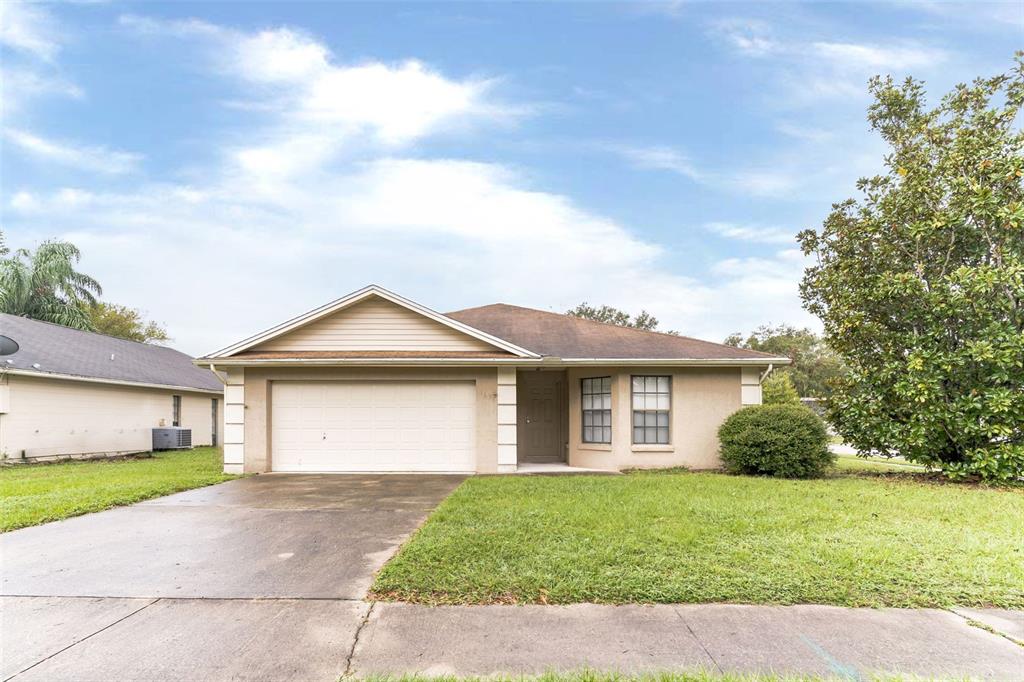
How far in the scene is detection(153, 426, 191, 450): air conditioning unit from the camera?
18.3m

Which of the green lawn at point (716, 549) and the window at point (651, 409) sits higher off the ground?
the window at point (651, 409)

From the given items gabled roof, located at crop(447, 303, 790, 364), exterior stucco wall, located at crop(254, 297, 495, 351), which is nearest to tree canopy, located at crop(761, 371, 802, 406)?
gabled roof, located at crop(447, 303, 790, 364)

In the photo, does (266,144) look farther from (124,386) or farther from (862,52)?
(862,52)

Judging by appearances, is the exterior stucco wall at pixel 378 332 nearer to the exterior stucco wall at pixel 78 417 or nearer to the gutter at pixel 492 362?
the gutter at pixel 492 362

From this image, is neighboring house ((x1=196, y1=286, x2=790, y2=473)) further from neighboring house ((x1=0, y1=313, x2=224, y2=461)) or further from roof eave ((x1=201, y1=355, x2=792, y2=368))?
neighboring house ((x1=0, y1=313, x2=224, y2=461))

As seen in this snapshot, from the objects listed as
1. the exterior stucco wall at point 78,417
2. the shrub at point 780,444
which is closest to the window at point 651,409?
the shrub at point 780,444

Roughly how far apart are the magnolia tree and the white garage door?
8584 millimetres

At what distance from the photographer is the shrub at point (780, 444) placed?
1049cm

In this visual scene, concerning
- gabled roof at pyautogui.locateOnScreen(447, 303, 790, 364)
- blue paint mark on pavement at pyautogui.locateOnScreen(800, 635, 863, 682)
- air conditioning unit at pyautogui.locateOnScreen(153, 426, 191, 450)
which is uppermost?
gabled roof at pyautogui.locateOnScreen(447, 303, 790, 364)

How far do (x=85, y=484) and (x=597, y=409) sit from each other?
1046 centimetres

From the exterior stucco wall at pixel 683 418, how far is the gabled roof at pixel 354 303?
2586 mm

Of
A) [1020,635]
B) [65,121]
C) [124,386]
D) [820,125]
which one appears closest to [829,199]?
[820,125]

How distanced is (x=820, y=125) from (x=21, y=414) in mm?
22240

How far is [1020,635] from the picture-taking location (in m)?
3.48
